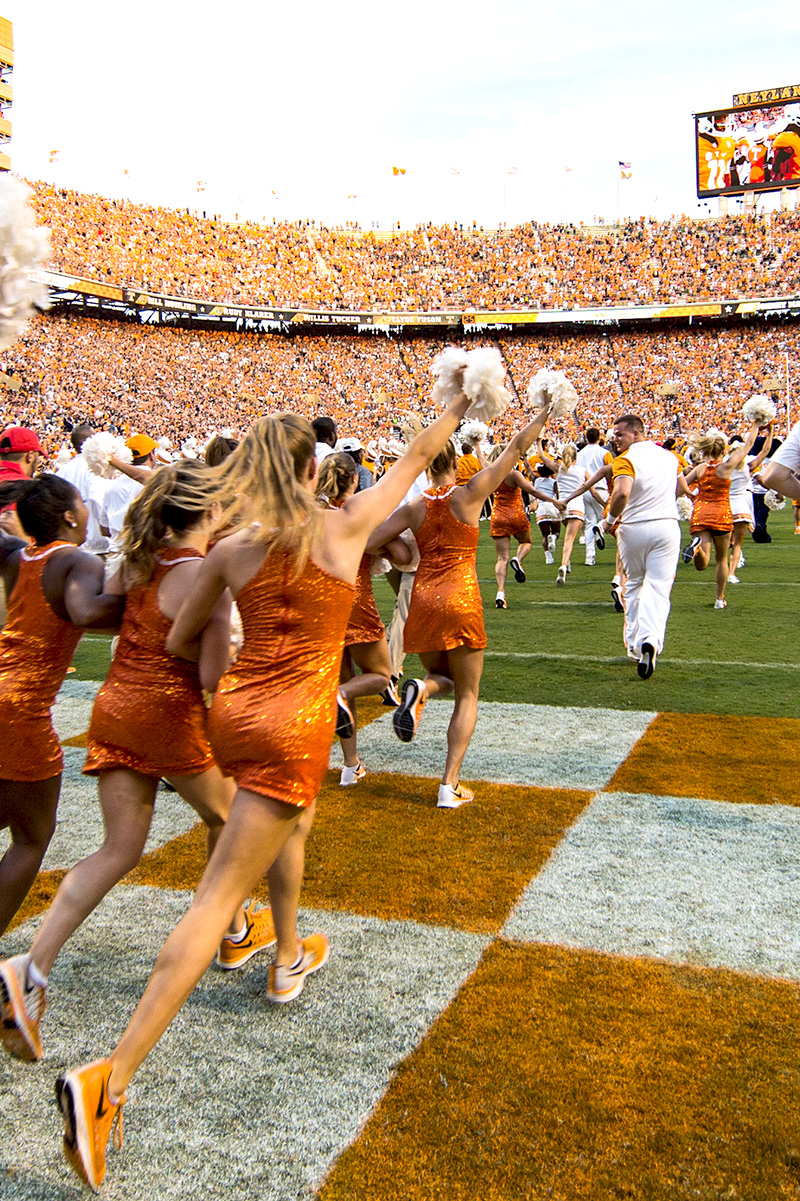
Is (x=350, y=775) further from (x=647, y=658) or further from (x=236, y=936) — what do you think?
(x=647, y=658)

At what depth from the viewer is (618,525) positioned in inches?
287

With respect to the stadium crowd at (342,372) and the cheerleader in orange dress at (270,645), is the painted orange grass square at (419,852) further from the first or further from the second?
the stadium crowd at (342,372)

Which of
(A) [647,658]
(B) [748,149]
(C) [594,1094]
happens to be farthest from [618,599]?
(B) [748,149]

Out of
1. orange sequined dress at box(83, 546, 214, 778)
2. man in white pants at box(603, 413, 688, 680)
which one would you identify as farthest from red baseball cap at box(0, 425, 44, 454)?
man in white pants at box(603, 413, 688, 680)

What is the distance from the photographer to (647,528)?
23.1 feet

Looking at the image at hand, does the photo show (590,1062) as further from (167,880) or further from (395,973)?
(167,880)

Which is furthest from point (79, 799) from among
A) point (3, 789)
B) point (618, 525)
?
point (618, 525)

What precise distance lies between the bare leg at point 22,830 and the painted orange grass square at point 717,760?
2866 millimetres

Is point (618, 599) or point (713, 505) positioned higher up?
point (713, 505)

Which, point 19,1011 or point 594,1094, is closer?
point 594,1094

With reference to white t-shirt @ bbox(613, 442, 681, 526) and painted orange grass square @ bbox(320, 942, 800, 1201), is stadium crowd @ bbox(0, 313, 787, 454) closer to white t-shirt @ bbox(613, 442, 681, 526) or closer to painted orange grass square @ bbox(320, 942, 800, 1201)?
white t-shirt @ bbox(613, 442, 681, 526)

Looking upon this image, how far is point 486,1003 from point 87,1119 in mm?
1232

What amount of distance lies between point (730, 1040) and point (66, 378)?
3510cm

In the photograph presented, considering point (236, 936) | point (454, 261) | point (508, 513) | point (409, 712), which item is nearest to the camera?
point (236, 936)
